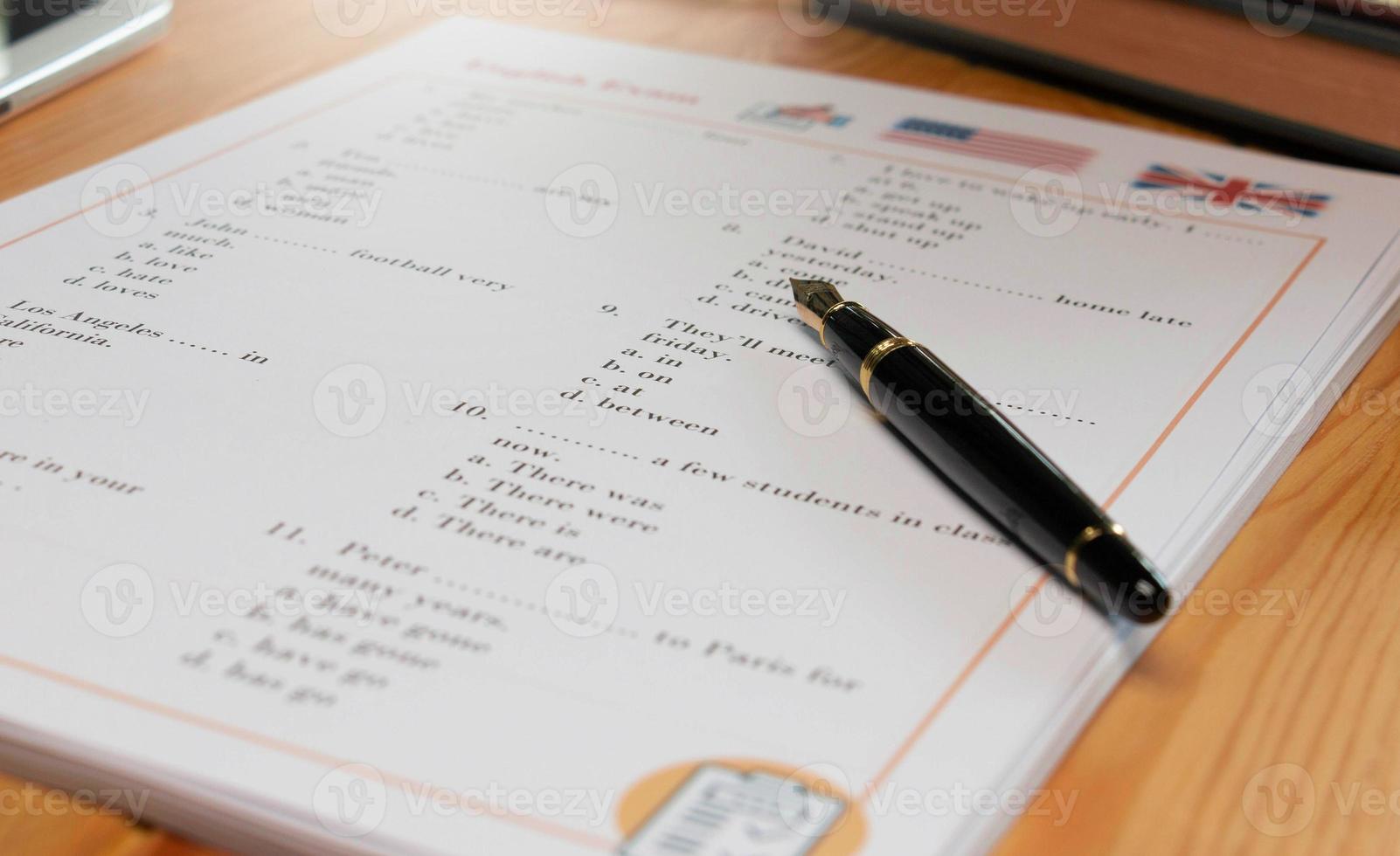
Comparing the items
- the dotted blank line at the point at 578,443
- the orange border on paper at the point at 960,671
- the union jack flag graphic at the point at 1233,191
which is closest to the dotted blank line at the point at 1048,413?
the orange border on paper at the point at 960,671

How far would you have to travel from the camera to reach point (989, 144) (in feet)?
2.38

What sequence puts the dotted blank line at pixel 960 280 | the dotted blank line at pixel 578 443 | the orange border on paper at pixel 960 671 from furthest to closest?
the dotted blank line at pixel 960 280, the dotted blank line at pixel 578 443, the orange border on paper at pixel 960 671

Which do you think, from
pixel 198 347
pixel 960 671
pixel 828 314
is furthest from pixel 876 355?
pixel 198 347

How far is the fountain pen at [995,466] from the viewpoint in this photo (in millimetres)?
375

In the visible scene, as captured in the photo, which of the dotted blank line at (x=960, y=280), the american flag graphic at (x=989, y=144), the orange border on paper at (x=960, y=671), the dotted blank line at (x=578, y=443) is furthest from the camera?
the american flag graphic at (x=989, y=144)

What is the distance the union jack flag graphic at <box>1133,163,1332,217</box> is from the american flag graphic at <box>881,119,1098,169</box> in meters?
0.04

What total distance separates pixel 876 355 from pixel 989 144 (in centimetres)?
30

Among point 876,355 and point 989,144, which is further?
point 989,144

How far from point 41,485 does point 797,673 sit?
0.26 metres

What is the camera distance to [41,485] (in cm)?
43

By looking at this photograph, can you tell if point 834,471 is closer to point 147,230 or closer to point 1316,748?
point 1316,748

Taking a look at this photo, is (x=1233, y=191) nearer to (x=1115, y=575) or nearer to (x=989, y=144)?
(x=989, y=144)

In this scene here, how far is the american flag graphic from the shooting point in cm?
71

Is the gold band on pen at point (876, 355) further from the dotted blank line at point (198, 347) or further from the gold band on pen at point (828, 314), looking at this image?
the dotted blank line at point (198, 347)
